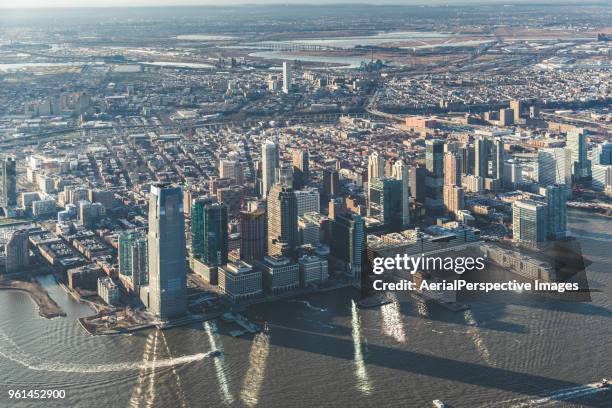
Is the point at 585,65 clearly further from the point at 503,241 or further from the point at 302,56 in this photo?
the point at 503,241

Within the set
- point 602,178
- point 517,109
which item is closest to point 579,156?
point 602,178

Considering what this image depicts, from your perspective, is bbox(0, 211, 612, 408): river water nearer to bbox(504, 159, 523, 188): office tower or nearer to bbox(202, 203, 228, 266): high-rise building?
bbox(202, 203, 228, 266): high-rise building

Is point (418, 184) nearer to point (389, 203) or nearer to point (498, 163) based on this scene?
point (389, 203)

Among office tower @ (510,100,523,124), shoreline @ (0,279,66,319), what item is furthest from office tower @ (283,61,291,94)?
shoreline @ (0,279,66,319)

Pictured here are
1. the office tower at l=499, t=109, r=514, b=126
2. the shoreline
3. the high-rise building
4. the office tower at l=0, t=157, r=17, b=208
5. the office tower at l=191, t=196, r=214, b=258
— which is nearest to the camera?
the shoreline

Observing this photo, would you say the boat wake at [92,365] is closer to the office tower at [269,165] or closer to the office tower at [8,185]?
the office tower at [8,185]

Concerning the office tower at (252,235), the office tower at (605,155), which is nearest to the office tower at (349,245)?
the office tower at (252,235)
